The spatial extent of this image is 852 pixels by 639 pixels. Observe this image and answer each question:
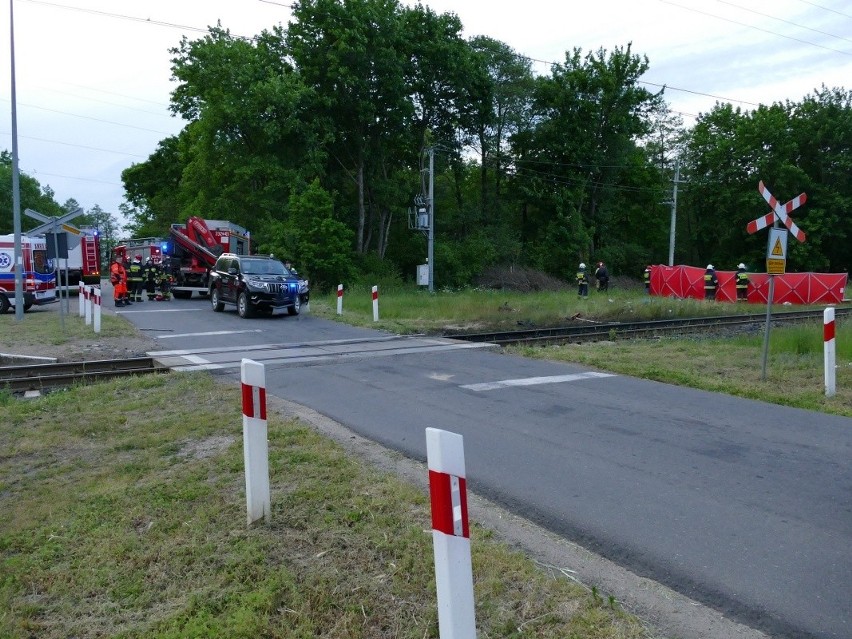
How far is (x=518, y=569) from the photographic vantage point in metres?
4.22

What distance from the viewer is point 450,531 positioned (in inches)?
112

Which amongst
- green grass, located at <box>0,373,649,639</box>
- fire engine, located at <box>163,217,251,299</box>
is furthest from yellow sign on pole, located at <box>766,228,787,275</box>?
fire engine, located at <box>163,217,251,299</box>

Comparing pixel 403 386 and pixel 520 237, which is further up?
pixel 520 237

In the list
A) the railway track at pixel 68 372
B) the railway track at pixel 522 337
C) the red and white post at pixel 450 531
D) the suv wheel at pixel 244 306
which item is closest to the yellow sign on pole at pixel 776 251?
the railway track at pixel 522 337

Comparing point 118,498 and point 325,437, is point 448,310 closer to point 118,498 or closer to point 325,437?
point 325,437

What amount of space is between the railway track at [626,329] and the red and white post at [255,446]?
38.4 feet

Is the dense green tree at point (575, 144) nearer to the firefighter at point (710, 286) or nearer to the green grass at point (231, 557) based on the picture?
the firefighter at point (710, 286)

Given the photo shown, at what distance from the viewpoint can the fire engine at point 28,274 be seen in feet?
82.5

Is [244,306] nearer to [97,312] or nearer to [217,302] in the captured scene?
[217,302]

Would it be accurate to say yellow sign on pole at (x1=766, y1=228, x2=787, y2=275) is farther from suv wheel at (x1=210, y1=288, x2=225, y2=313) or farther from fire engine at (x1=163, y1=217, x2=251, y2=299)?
fire engine at (x1=163, y1=217, x2=251, y2=299)

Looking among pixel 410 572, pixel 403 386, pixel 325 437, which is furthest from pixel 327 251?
pixel 410 572

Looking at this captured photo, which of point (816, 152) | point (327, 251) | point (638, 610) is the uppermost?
point (816, 152)

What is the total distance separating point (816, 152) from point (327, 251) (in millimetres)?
37628

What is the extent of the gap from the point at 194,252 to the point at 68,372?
19.7 meters
